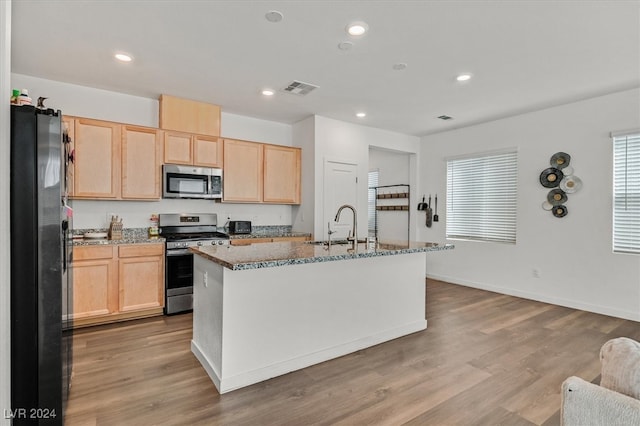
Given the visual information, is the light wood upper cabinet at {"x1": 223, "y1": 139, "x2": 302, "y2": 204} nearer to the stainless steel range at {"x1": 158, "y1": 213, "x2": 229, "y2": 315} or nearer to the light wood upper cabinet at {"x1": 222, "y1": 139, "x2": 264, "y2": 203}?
the light wood upper cabinet at {"x1": 222, "y1": 139, "x2": 264, "y2": 203}

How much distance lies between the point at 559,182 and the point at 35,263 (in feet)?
18.2

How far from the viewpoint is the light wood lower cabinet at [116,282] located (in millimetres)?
3445

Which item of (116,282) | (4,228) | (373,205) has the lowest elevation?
(116,282)

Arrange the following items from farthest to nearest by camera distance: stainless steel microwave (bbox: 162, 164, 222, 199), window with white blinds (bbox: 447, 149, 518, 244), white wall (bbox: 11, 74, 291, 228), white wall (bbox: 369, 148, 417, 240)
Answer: white wall (bbox: 369, 148, 417, 240), window with white blinds (bbox: 447, 149, 518, 244), stainless steel microwave (bbox: 162, 164, 222, 199), white wall (bbox: 11, 74, 291, 228)

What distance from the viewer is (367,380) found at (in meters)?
2.45

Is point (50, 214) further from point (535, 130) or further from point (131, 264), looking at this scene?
point (535, 130)

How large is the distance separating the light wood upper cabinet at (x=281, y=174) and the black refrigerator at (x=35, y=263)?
3333 millimetres

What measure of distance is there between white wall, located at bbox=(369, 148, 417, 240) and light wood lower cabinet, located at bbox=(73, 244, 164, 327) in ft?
14.2

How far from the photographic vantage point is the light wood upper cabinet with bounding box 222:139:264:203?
4.66m

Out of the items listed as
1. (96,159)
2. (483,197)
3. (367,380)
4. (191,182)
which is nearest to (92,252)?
(96,159)

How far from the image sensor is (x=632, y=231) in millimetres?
3922

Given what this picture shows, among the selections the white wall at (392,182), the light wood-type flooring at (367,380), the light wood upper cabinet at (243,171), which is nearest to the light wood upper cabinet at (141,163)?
the light wood upper cabinet at (243,171)

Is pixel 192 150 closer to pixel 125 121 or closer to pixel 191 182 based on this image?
pixel 191 182

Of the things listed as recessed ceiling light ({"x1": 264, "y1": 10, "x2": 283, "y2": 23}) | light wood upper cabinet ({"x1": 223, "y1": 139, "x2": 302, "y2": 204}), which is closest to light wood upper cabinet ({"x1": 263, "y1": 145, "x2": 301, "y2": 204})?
light wood upper cabinet ({"x1": 223, "y1": 139, "x2": 302, "y2": 204})
